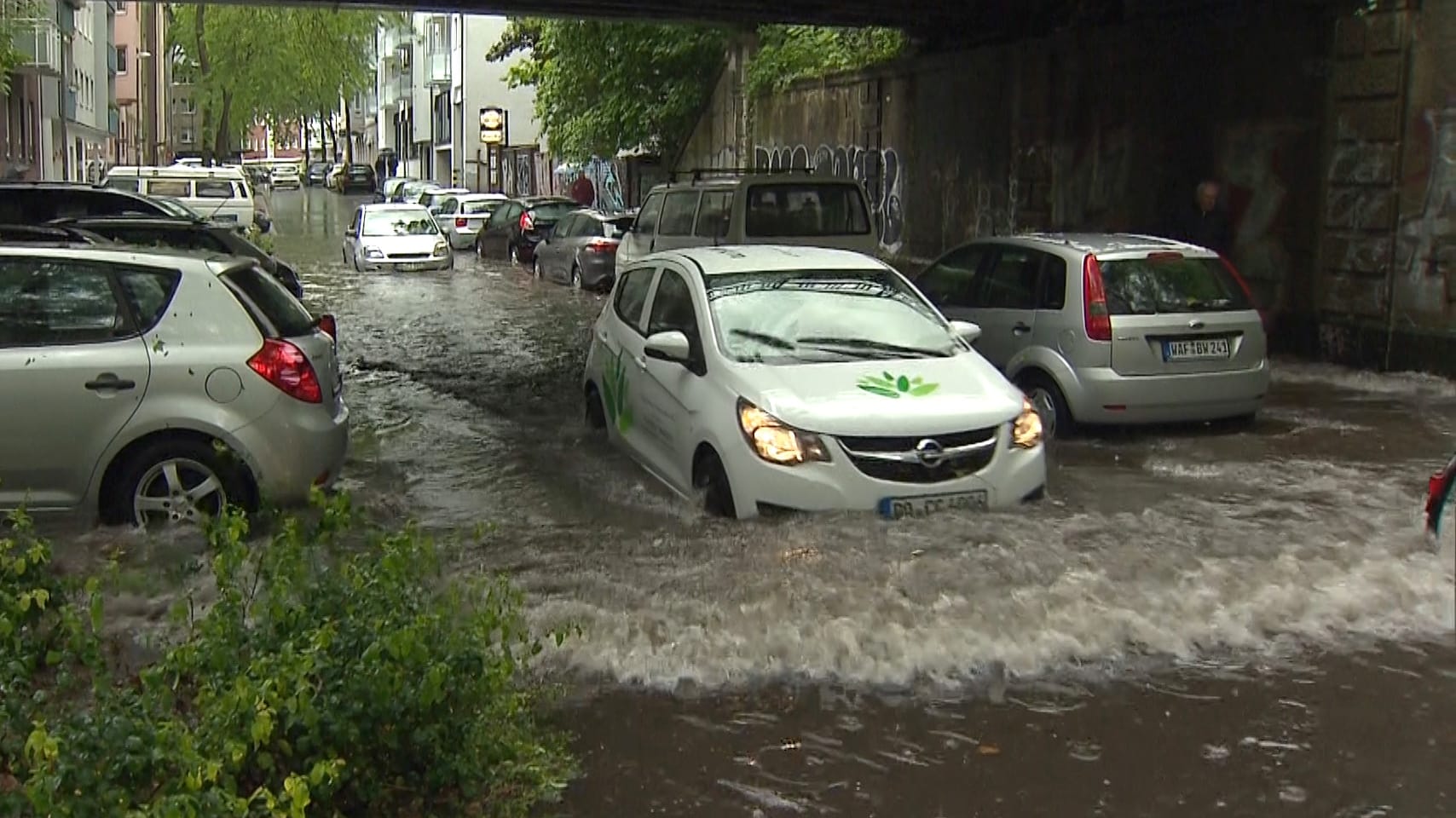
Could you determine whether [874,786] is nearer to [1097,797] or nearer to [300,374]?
[1097,797]

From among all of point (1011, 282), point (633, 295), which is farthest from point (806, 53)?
point (633, 295)

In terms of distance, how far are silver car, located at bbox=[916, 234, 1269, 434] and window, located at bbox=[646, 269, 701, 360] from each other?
2979mm

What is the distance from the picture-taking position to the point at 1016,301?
11.0 metres

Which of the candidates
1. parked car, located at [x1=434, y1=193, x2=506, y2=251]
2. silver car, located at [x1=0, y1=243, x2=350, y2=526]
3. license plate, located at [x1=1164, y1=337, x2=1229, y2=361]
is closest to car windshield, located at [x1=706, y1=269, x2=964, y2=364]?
license plate, located at [x1=1164, y1=337, x2=1229, y2=361]

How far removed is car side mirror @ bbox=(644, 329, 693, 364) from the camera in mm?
8234

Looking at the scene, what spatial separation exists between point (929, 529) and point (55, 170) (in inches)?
1773

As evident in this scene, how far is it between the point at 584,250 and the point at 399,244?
4.80 meters

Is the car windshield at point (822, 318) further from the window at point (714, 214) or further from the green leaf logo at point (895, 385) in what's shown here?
the window at point (714, 214)

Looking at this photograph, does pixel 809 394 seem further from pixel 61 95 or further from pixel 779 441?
pixel 61 95

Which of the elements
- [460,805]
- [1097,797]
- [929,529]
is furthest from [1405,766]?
[460,805]

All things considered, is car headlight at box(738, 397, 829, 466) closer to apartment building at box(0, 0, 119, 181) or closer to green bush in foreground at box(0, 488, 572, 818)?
green bush in foreground at box(0, 488, 572, 818)

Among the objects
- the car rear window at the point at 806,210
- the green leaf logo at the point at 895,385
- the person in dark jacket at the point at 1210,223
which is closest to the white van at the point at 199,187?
the car rear window at the point at 806,210

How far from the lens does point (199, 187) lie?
28.9 metres

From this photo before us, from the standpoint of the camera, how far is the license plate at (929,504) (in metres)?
7.31
